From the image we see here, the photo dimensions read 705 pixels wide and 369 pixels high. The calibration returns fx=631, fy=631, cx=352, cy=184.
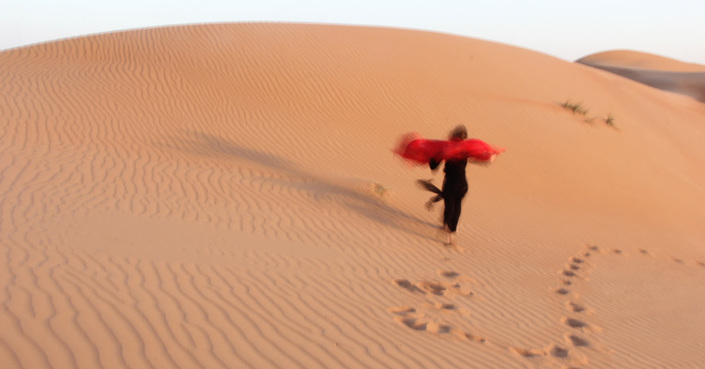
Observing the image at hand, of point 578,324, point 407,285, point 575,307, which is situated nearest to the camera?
point 578,324

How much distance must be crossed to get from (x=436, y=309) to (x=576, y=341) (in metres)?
1.21

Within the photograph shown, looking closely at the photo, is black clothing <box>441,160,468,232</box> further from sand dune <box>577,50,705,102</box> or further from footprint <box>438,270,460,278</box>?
sand dune <box>577,50,705,102</box>

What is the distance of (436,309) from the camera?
5473mm

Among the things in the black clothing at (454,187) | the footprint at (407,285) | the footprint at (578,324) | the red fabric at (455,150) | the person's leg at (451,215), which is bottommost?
the footprint at (578,324)

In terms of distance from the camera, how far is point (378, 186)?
9.66m

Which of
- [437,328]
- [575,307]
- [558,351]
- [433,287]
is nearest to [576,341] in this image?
[558,351]

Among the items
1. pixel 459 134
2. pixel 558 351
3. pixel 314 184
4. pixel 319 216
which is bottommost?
pixel 558 351

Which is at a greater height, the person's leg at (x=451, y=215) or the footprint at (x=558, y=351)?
the person's leg at (x=451, y=215)

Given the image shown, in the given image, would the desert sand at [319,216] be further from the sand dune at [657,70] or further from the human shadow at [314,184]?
the sand dune at [657,70]

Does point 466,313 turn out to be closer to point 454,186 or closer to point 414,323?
point 414,323

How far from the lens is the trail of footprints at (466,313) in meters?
4.92

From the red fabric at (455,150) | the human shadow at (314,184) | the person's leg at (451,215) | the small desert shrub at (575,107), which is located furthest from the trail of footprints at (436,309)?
the small desert shrub at (575,107)

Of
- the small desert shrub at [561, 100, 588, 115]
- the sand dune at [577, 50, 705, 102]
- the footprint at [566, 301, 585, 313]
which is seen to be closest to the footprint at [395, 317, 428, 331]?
the footprint at [566, 301, 585, 313]

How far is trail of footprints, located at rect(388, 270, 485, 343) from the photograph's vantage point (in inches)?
195
